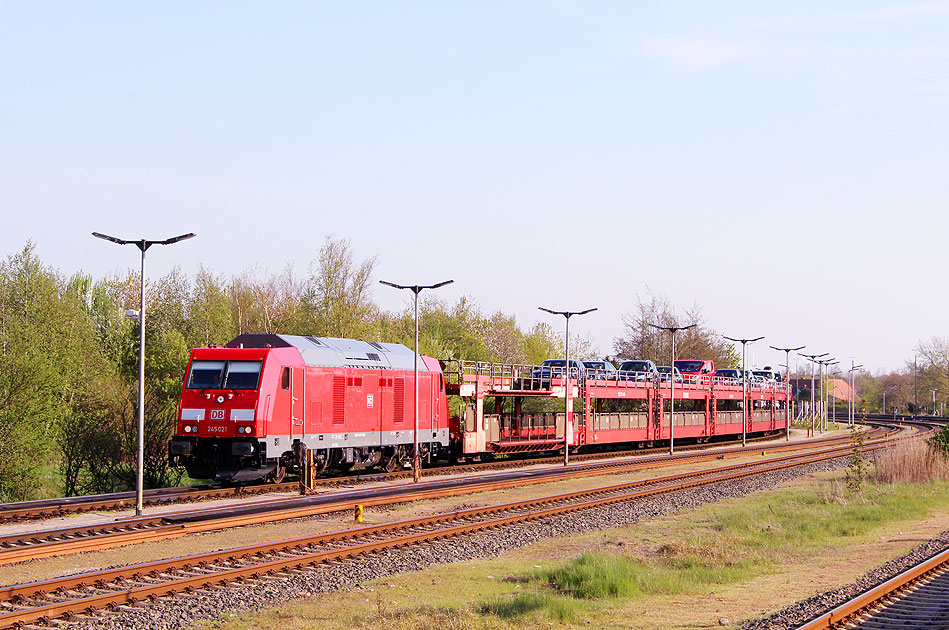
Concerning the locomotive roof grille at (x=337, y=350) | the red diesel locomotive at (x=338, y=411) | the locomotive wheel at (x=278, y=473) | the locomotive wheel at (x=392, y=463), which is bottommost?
the locomotive wheel at (x=392, y=463)

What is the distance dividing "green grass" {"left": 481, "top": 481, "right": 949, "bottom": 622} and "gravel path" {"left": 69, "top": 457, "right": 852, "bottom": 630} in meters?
1.70

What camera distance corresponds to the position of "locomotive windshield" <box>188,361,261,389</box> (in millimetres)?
29734

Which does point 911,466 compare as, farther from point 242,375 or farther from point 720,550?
point 242,375

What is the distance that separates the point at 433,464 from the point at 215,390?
16103mm

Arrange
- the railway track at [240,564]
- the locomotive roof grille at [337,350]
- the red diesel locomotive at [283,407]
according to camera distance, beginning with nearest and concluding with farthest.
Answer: the railway track at [240,564], the red diesel locomotive at [283,407], the locomotive roof grille at [337,350]

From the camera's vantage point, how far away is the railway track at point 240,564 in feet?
42.9

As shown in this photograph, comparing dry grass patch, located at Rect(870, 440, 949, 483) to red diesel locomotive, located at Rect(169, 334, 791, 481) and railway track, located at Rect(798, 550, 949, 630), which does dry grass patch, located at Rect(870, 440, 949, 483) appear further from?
railway track, located at Rect(798, 550, 949, 630)

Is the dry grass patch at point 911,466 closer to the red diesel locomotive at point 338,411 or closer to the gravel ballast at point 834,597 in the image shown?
the gravel ballast at point 834,597

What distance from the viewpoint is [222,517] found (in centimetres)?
2184

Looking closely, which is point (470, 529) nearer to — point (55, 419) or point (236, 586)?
point (236, 586)

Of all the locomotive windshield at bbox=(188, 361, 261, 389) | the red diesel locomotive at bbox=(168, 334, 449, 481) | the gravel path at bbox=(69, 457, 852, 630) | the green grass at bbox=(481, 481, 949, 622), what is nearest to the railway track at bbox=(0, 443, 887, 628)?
the gravel path at bbox=(69, 457, 852, 630)

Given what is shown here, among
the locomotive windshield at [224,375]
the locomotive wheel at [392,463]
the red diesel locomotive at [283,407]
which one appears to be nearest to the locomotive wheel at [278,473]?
the red diesel locomotive at [283,407]

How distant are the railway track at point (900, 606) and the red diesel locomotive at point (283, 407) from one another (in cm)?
1951

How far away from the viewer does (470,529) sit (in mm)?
21391
